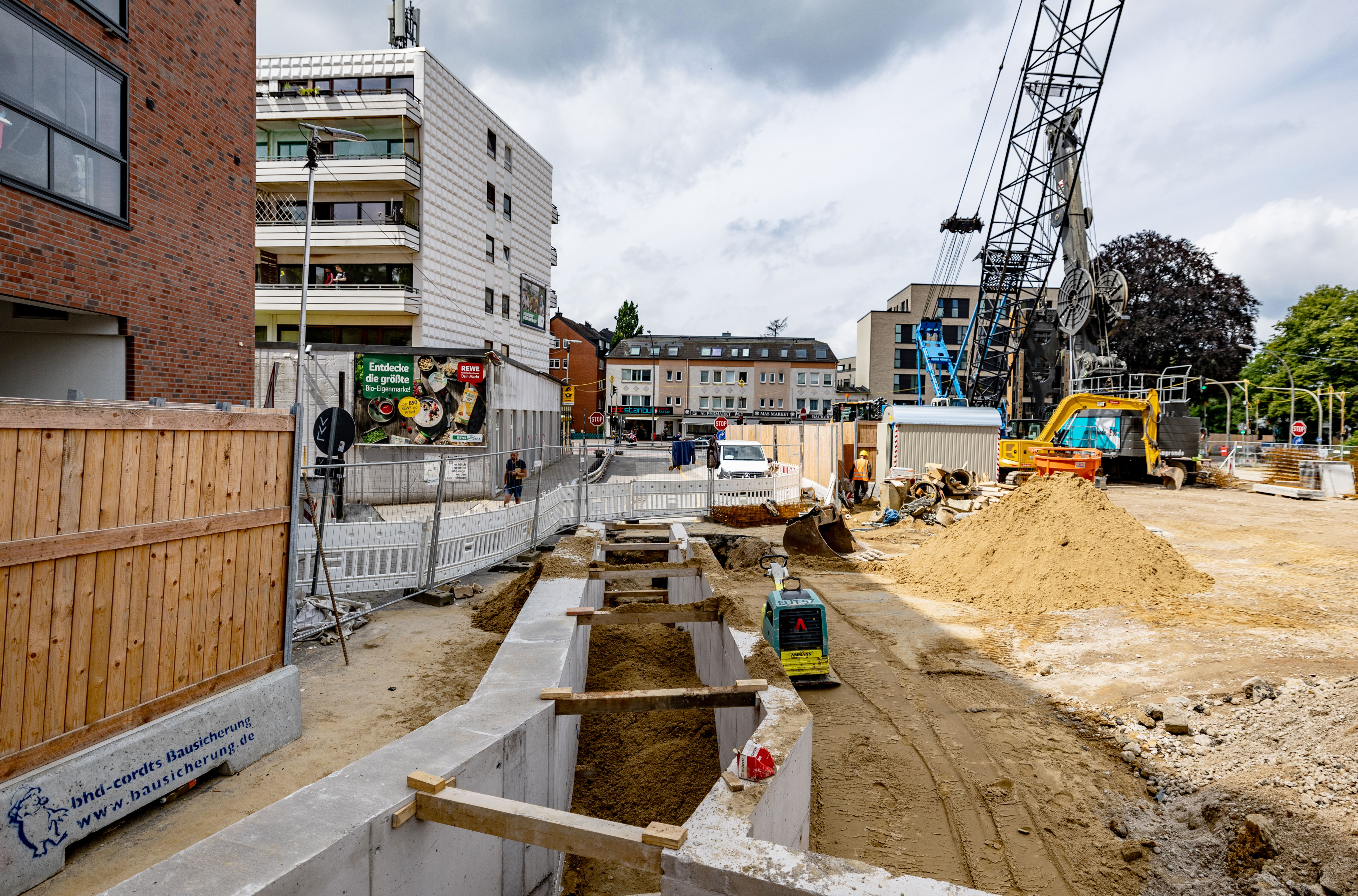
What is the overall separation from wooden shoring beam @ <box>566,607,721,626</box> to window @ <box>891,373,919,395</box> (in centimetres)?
6418

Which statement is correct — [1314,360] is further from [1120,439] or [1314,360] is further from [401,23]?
[401,23]

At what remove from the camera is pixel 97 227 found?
8.70 meters

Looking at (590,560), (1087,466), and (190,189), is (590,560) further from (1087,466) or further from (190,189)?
(1087,466)

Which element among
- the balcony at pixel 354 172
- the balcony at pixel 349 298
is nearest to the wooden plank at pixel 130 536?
the balcony at pixel 349 298

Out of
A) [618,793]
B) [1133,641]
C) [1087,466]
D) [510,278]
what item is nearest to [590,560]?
[618,793]

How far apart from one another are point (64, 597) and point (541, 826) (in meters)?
2.79

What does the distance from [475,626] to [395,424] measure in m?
15.7

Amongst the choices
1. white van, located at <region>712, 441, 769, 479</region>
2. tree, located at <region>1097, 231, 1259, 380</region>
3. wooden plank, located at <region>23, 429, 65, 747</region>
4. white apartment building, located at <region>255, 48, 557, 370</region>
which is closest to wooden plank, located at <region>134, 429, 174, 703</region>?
wooden plank, located at <region>23, 429, 65, 747</region>

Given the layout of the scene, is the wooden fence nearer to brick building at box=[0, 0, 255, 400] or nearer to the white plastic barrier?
the white plastic barrier

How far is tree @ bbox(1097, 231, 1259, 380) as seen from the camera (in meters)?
43.2

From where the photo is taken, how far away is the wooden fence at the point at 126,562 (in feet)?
11.5

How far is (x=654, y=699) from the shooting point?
16.8ft

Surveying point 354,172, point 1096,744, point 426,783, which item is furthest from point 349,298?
point 1096,744

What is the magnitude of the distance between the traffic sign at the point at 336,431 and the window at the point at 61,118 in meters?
3.76
